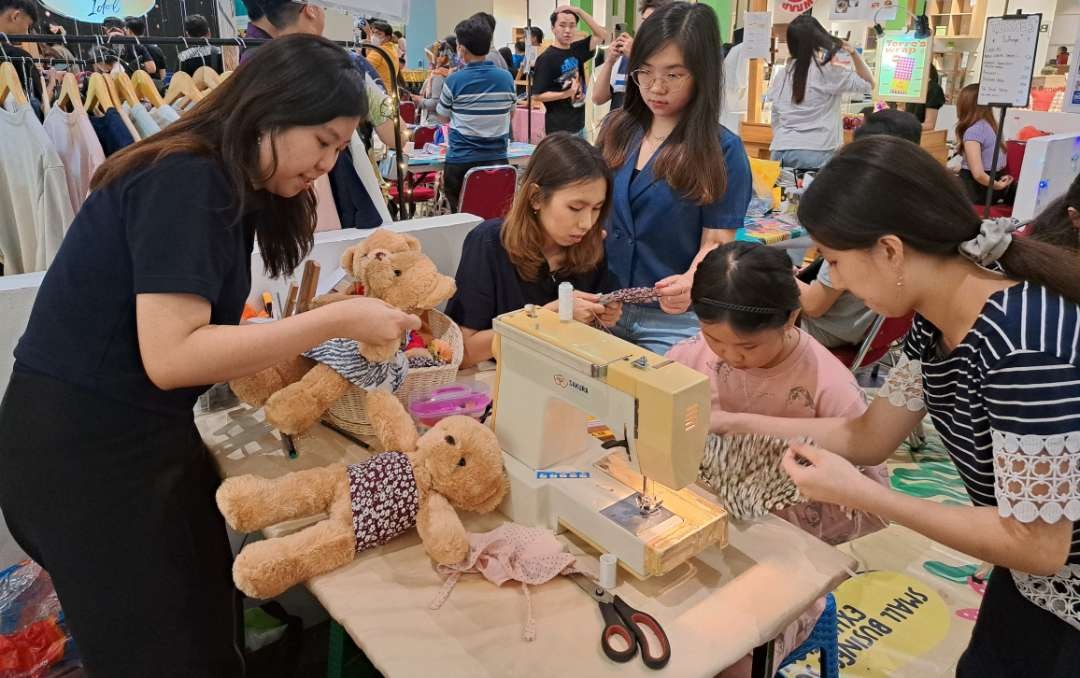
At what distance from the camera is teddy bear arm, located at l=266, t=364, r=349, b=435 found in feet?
4.88

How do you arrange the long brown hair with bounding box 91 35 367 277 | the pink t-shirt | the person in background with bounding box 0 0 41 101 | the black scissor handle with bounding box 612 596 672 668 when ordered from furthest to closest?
the person in background with bounding box 0 0 41 101 < the pink t-shirt < the long brown hair with bounding box 91 35 367 277 < the black scissor handle with bounding box 612 596 672 668

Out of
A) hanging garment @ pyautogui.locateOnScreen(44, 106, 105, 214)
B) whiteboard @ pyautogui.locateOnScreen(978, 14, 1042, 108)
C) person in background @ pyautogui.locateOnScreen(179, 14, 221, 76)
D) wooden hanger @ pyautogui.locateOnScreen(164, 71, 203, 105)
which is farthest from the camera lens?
whiteboard @ pyautogui.locateOnScreen(978, 14, 1042, 108)

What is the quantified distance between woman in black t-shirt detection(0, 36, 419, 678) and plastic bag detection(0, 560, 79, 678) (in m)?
0.47

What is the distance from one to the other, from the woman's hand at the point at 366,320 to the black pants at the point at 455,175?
3.52 meters

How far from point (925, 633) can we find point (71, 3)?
10.0 ft

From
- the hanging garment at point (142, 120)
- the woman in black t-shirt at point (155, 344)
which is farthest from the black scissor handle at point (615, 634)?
the hanging garment at point (142, 120)

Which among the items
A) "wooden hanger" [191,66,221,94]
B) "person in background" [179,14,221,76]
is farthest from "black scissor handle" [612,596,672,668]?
"person in background" [179,14,221,76]

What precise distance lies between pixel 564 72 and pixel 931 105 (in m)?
3.20

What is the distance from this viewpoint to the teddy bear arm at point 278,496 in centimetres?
125

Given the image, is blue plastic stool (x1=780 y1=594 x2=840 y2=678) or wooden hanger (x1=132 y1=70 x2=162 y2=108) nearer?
blue plastic stool (x1=780 y1=594 x2=840 y2=678)

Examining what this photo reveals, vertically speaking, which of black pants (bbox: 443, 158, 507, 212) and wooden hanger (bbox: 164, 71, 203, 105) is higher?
wooden hanger (bbox: 164, 71, 203, 105)

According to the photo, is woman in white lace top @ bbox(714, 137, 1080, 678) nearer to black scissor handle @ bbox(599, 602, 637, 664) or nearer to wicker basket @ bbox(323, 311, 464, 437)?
black scissor handle @ bbox(599, 602, 637, 664)

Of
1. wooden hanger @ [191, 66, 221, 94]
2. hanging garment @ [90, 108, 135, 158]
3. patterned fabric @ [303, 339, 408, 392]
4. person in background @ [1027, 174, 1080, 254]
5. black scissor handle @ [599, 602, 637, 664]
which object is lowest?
black scissor handle @ [599, 602, 637, 664]

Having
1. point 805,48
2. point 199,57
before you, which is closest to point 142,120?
point 199,57
